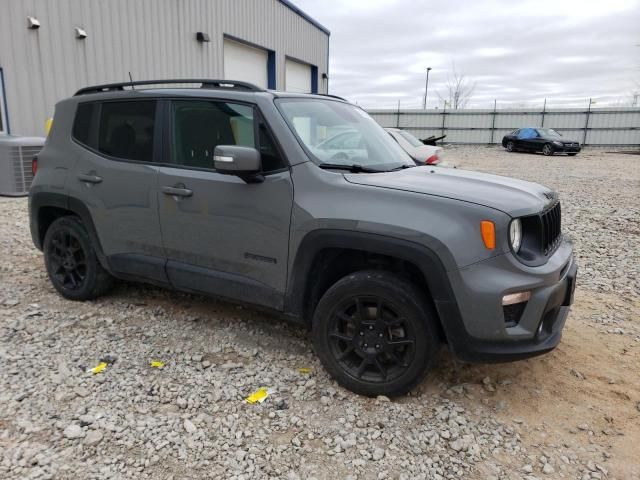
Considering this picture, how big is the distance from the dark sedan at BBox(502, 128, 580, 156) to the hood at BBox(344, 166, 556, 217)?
78.4 ft

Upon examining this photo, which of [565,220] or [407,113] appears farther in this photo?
[407,113]

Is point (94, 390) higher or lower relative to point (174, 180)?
lower

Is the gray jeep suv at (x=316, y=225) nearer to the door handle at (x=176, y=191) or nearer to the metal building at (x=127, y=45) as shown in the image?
the door handle at (x=176, y=191)

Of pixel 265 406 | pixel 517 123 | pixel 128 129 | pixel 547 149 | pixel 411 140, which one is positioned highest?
pixel 517 123

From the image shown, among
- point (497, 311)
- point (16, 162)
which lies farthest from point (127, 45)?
point (497, 311)

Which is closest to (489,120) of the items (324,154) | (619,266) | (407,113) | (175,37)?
(407,113)

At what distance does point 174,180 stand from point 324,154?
110 cm

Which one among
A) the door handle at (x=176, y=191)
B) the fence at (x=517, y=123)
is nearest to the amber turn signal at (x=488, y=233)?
the door handle at (x=176, y=191)

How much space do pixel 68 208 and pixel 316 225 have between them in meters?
2.38

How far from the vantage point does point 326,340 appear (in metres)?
3.01

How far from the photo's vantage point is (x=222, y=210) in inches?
128

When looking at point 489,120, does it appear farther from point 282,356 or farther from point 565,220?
point 282,356

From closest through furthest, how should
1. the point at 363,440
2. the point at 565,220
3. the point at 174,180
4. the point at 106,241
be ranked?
1. the point at 363,440
2. the point at 174,180
3. the point at 106,241
4. the point at 565,220

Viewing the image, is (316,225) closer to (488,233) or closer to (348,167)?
(348,167)
